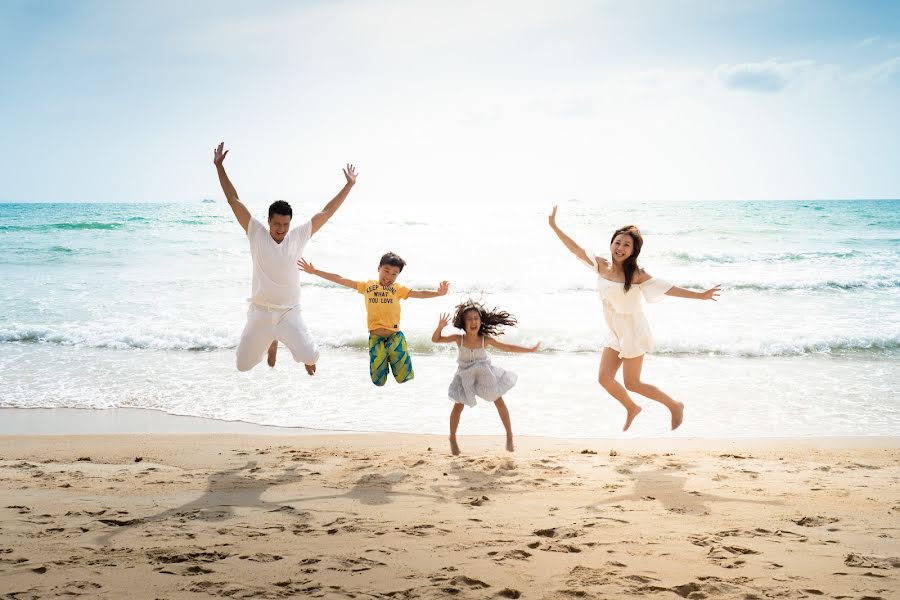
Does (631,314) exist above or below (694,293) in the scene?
below

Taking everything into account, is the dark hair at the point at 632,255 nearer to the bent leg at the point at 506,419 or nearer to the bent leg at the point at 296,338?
the bent leg at the point at 506,419

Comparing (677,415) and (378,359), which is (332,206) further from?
(677,415)

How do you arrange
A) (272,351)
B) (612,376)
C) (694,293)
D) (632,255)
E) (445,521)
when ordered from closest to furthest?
(445,521) → (694,293) → (632,255) → (612,376) → (272,351)

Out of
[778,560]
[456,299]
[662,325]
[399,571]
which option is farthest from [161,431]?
[456,299]

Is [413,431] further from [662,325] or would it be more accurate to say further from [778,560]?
[662,325]

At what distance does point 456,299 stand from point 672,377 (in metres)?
8.92

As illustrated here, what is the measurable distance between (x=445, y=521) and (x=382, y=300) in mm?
2701

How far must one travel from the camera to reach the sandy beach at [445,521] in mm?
3736

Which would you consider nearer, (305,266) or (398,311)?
(305,266)

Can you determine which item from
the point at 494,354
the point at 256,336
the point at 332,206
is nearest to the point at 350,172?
the point at 332,206

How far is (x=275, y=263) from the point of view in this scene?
6.76 m

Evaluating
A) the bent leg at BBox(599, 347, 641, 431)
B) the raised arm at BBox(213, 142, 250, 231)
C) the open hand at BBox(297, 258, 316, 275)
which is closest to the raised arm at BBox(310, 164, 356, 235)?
the open hand at BBox(297, 258, 316, 275)

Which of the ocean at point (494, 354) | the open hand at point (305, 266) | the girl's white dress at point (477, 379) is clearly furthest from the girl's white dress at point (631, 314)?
the open hand at point (305, 266)

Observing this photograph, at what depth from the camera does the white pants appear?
6.83 m
